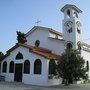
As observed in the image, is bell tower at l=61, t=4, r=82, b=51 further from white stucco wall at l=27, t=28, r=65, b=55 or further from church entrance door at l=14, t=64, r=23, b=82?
church entrance door at l=14, t=64, r=23, b=82

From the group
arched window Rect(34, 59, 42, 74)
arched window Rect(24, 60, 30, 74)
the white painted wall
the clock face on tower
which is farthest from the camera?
the clock face on tower

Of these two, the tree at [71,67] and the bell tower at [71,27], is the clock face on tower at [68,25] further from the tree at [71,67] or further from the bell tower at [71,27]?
the tree at [71,67]

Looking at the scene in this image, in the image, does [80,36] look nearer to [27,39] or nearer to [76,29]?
[76,29]

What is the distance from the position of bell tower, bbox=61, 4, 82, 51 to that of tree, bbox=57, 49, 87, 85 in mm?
5449

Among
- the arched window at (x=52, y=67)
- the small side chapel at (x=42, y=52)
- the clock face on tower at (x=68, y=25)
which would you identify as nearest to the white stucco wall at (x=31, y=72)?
the small side chapel at (x=42, y=52)

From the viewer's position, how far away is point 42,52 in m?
28.4

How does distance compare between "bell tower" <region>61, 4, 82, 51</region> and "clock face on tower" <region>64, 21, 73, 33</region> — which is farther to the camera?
"clock face on tower" <region>64, 21, 73, 33</region>

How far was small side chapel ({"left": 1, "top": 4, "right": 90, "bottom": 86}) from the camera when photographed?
26469 mm

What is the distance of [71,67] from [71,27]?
28.5ft

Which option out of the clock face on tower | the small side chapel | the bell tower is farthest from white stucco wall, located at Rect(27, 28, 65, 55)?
the clock face on tower

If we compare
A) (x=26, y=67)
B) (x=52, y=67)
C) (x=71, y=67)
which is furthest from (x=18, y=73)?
(x=71, y=67)

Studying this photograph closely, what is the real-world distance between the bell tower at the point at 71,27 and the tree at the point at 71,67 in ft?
17.9

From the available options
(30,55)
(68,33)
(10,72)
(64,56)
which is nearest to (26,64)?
(30,55)

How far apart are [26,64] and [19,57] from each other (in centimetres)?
186
